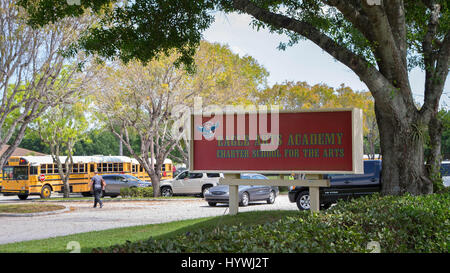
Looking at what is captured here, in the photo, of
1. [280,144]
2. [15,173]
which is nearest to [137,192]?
[15,173]

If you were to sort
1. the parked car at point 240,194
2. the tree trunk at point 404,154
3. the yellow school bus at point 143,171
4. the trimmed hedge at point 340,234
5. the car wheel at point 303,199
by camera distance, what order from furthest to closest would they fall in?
the yellow school bus at point 143,171 → the parked car at point 240,194 → the car wheel at point 303,199 → the tree trunk at point 404,154 → the trimmed hedge at point 340,234

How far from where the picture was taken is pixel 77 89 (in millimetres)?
20219

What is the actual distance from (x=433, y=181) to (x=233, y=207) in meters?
5.24

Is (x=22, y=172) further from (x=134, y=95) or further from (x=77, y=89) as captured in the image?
(x=77, y=89)

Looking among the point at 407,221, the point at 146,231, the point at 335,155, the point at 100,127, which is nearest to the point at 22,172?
the point at 100,127

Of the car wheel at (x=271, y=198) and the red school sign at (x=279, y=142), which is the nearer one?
the red school sign at (x=279, y=142)

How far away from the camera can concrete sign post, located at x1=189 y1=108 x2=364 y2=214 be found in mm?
10844

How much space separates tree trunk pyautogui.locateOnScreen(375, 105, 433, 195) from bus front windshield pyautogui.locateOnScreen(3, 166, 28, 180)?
2654 cm

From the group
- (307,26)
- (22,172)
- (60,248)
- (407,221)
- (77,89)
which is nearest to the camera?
(407,221)

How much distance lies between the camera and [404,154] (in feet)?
34.7

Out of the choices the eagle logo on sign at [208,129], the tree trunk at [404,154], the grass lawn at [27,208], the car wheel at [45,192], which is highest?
the eagle logo on sign at [208,129]

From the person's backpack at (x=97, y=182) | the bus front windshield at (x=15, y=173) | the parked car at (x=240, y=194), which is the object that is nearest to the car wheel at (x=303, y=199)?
the parked car at (x=240, y=194)

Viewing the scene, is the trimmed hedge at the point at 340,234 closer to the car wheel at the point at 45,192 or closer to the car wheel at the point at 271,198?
the car wheel at the point at 271,198

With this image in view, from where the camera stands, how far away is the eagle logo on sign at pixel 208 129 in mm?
12438
